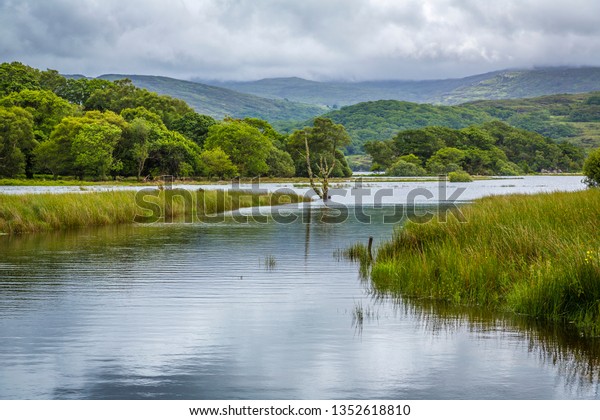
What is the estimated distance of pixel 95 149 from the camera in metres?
101

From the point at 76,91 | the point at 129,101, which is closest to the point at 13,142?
the point at 129,101

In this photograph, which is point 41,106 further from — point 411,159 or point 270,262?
point 270,262

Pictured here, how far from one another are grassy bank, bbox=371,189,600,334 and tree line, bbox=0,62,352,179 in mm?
58319

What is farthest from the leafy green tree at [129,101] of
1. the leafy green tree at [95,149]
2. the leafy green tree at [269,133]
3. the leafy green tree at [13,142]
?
the leafy green tree at [13,142]

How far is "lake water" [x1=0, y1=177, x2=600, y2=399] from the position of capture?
35.8 feet

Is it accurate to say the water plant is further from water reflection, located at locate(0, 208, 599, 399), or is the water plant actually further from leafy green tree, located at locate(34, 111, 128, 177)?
leafy green tree, located at locate(34, 111, 128, 177)

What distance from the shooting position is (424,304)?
1692 cm

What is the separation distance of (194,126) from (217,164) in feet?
71.5

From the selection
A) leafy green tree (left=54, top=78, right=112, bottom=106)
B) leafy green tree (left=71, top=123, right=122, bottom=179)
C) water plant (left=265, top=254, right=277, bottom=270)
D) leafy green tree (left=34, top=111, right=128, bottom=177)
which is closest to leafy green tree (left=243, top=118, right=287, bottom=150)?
leafy green tree (left=54, top=78, right=112, bottom=106)

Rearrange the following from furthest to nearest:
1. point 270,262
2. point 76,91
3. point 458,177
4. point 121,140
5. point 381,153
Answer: point 381,153 < point 458,177 < point 76,91 < point 121,140 < point 270,262

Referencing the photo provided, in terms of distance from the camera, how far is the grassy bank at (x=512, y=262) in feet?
46.8

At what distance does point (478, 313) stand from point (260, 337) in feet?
15.1

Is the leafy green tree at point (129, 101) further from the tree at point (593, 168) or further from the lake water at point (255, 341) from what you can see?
the lake water at point (255, 341)
